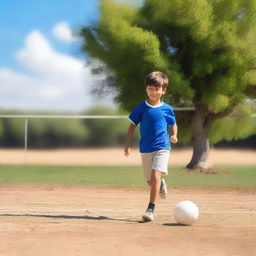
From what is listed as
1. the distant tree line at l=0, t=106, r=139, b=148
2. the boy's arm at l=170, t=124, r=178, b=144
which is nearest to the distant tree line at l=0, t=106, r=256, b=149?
the distant tree line at l=0, t=106, r=139, b=148

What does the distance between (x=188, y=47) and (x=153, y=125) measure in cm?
1475

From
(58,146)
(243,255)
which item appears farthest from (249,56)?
(243,255)

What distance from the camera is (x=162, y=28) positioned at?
72.0ft

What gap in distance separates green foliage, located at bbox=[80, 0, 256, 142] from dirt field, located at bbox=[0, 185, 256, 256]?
9.94 m

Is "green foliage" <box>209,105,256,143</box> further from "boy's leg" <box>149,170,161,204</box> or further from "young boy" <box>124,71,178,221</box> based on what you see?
"boy's leg" <box>149,170,161,204</box>

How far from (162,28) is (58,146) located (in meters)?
6.68

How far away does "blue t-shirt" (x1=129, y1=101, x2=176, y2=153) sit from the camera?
24.8 ft

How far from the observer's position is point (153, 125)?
7582 mm

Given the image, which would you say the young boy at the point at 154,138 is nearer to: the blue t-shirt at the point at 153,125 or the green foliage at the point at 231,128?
the blue t-shirt at the point at 153,125

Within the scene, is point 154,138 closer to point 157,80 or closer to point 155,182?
point 155,182

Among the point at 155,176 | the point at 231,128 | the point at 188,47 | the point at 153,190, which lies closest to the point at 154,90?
the point at 155,176

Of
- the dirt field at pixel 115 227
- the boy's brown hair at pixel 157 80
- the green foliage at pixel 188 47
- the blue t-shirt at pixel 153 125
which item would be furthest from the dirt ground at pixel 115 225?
the green foliage at pixel 188 47

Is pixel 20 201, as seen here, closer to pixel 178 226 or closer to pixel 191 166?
pixel 178 226

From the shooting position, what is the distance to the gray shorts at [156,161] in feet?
24.7
